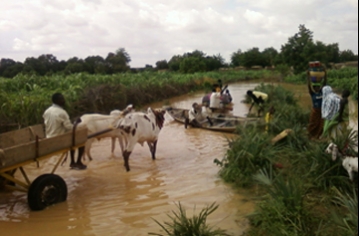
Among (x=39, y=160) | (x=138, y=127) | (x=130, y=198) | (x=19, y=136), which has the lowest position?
(x=130, y=198)

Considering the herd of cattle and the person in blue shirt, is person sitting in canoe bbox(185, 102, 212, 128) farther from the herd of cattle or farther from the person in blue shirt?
the person in blue shirt

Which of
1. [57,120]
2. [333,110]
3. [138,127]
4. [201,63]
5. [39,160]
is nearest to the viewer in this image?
[39,160]

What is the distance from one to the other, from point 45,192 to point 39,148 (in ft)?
2.31

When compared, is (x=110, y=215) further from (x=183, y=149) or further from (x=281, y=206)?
(x=183, y=149)

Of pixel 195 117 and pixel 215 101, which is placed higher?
pixel 215 101

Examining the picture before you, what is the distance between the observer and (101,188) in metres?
7.33

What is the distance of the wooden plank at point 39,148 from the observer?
554cm

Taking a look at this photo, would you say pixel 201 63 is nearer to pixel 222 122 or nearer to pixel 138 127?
pixel 222 122

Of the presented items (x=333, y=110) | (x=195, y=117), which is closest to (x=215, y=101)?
(x=195, y=117)

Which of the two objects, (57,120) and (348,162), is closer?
(348,162)

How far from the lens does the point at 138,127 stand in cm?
855

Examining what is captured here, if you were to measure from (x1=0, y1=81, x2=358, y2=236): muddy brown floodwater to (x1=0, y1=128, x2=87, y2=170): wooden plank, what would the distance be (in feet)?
2.90

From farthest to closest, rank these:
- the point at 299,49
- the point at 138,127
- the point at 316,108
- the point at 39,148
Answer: the point at 299,49 < the point at 138,127 < the point at 316,108 < the point at 39,148

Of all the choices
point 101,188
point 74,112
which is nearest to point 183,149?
point 101,188
